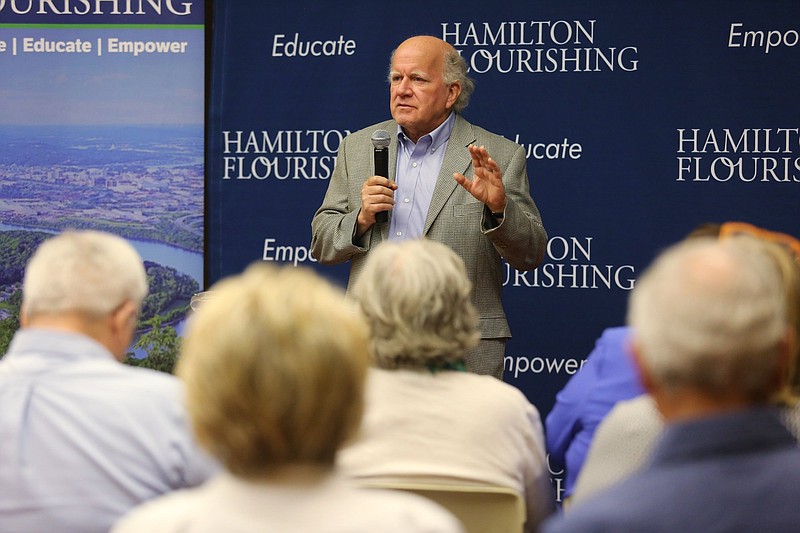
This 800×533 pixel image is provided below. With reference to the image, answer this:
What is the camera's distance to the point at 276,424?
136 centimetres

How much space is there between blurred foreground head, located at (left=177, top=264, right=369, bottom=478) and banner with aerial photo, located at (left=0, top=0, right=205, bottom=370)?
406 centimetres

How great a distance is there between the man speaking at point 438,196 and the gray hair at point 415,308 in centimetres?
149

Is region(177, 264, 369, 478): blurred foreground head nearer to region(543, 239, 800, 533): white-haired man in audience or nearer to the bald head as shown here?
region(543, 239, 800, 533): white-haired man in audience

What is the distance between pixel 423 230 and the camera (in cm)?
418

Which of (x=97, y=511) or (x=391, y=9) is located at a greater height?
(x=391, y=9)

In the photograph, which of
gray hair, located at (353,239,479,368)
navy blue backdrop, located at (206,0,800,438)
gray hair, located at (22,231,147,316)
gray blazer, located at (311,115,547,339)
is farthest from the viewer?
navy blue backdrop, located at (206,0,800,438)

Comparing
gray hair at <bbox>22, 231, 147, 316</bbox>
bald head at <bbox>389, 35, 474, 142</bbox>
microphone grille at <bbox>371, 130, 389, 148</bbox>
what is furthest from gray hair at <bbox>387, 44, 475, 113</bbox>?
gray hair at <bbox>22, 231, 147, 316</bbox>

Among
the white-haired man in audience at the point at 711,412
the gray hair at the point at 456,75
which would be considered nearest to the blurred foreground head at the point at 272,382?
the white-haired man in audience at the point at 711,412

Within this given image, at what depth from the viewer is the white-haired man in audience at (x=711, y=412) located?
1.34 metres

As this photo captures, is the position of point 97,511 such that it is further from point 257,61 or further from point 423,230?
point 257,61

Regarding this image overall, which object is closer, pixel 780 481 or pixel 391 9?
pixel 780 481

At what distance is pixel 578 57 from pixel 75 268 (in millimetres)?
3518

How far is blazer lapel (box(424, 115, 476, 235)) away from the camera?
4.17 metres

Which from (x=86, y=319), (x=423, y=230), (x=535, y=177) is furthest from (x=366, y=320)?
(x=535, y=177)
